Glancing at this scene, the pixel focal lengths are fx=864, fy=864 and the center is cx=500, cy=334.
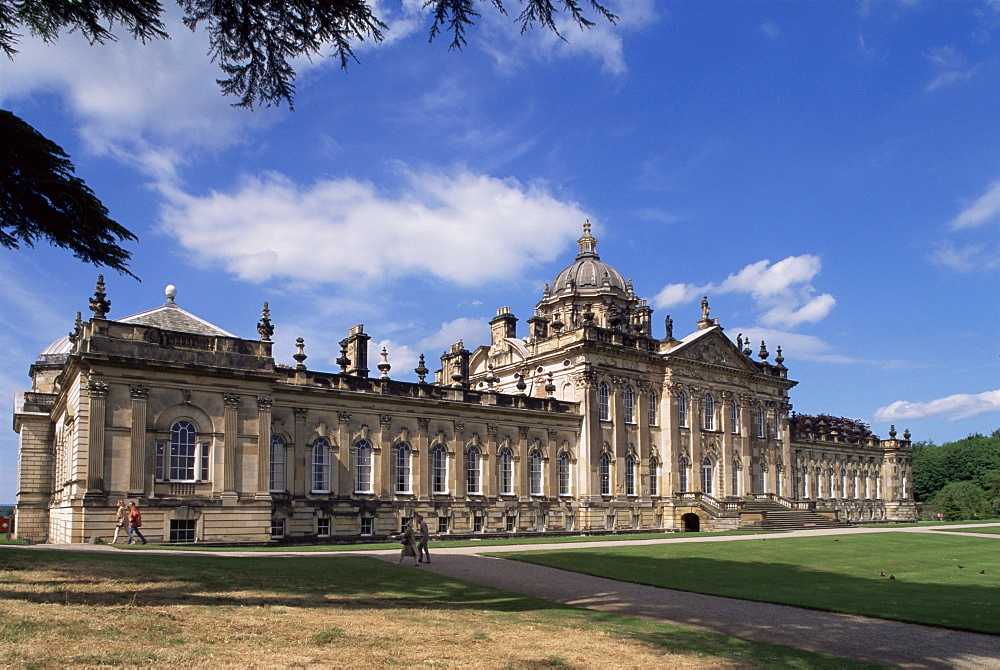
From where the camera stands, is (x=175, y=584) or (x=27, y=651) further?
(x=175, y=584)

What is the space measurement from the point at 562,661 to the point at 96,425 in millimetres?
22869

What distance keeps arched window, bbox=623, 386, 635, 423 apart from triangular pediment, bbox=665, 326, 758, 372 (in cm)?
310

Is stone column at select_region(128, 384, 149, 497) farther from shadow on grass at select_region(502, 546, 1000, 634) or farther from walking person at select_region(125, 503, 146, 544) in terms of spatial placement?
shadow on grass at select_region(502, 546, 1000, 634)

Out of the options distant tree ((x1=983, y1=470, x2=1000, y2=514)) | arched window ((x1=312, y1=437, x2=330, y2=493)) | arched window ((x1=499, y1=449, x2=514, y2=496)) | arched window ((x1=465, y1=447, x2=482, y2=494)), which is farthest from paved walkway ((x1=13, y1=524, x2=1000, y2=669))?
distant tree ((x1=983, y1=470, x2=1000, y2=514))

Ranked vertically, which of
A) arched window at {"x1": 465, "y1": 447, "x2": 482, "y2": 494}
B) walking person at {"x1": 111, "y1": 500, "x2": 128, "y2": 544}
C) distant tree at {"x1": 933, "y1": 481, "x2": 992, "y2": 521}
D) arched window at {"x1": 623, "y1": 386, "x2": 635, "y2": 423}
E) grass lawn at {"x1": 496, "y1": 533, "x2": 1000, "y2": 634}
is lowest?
distant tree at {"x1": 933, "y1": 481, "x2": 992, "y2": 521}

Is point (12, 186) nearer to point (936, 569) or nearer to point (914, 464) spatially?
point (936, 569)

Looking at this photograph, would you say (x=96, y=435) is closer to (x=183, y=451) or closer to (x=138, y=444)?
(x=138, y=444)

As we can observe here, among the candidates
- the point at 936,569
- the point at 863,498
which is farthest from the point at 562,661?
the point at 863,498

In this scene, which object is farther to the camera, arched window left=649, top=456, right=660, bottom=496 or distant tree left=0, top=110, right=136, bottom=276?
arched window left=649, top=456, right=660, bottom=496

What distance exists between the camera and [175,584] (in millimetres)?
14375

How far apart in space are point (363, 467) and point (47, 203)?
25.1m

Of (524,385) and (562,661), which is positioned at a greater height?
(524,385)

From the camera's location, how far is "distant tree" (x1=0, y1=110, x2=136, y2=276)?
12852 millimetres

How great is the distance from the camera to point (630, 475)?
A: 46625 millimetres
